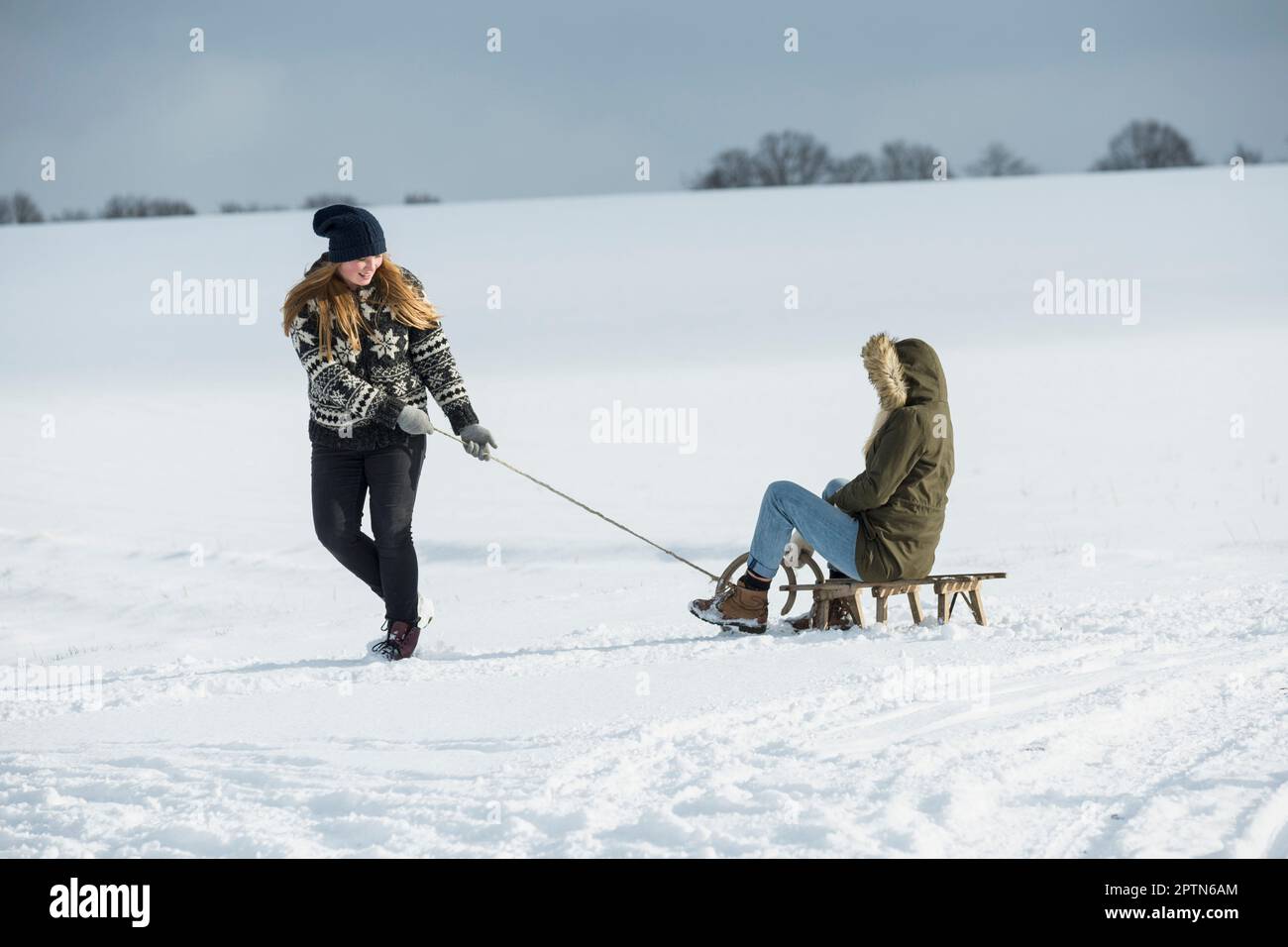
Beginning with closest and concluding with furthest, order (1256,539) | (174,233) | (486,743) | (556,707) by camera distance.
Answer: (486,743), (556,707), (1256,539), (174,233)

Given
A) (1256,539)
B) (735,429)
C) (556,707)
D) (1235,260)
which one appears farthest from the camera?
(1235,260)

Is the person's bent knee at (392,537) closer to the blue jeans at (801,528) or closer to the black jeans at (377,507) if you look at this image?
the black jeans at (377,507)

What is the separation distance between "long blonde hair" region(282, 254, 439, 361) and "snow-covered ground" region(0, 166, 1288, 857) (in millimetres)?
1341

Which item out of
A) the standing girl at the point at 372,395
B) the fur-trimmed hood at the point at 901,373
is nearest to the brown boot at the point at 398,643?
the standing girl at the point at 372,395

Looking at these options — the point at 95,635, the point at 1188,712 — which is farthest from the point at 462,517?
the point at 1188,712

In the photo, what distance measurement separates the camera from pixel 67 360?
2138 cm

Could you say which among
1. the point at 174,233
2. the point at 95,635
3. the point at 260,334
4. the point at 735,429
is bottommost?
the point at 95,635

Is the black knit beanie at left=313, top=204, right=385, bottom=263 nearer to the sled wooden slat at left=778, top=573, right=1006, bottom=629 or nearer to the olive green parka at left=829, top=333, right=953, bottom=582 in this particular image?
the olive green parka at left=829, top=333, right=953, bottom=582

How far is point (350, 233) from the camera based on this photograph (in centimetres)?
541

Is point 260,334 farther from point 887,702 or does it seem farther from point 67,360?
point 887,702

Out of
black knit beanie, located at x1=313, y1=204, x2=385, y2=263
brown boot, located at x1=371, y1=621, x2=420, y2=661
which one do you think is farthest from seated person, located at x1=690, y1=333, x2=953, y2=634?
black knit beanie, located at x1=313, y1=204, x2=385, y2=263

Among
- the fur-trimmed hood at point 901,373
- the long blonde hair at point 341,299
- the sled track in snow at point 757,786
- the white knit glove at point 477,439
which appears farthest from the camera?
the white knit glove at point 477,439

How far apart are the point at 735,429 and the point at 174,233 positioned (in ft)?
88.4

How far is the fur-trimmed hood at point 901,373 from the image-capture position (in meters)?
5.33
